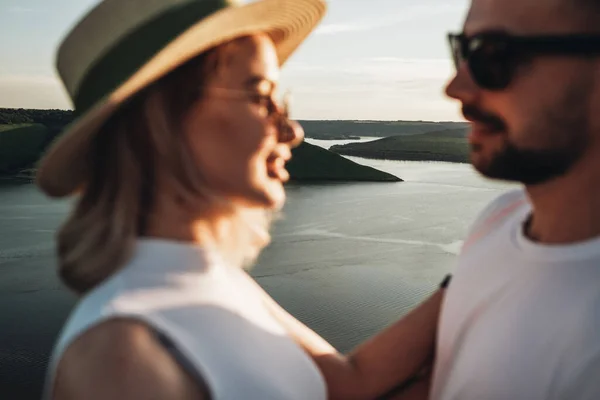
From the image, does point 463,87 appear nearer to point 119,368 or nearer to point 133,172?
point 133,172

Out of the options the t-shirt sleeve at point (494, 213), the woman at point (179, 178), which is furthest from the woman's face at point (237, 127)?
the t-shirt sleeve at point (494, 213)

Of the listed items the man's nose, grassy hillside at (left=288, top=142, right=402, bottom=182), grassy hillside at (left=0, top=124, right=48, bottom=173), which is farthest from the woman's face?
grassy hillside at (left=0, top=124, right=48, bottom=173)

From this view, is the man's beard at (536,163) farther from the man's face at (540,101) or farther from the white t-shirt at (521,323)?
the white t-shirt at (521,323)

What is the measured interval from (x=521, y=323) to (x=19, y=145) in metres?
27.4

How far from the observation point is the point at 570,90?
188cm

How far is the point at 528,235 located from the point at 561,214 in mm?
157

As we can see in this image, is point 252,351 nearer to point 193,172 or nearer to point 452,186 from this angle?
point 193,172

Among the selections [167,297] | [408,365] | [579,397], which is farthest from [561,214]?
[167,297]

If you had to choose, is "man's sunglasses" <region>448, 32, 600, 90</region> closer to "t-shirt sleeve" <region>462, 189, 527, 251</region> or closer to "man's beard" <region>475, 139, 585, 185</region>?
"man's beard" <region>475, 139, 585, 185</region>

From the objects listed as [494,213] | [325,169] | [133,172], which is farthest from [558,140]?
[325,169]

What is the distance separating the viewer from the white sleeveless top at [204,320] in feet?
4.90

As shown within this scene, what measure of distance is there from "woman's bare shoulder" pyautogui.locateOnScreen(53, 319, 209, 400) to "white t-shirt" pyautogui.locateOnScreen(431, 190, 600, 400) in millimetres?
872

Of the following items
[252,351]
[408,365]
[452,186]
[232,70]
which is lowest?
[452,186]

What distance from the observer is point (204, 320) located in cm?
161
